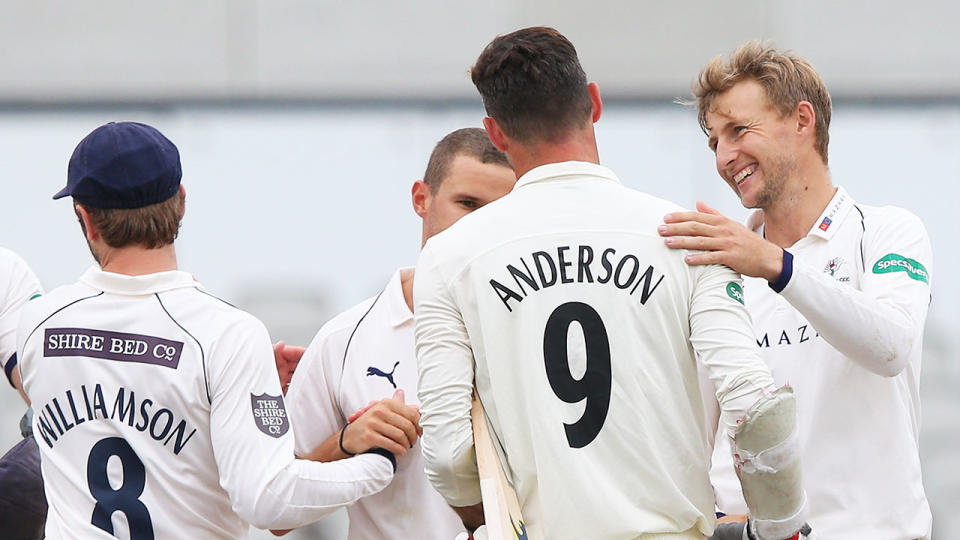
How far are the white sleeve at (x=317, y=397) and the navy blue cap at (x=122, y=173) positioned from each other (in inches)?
20.7

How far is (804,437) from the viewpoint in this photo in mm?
2168

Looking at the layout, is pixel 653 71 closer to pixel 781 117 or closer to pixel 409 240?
pixel 409 240

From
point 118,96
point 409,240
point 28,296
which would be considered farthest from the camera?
point 118,96

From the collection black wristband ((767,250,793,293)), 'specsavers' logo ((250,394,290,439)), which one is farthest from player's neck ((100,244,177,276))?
black wristband ((767,250,793,293))

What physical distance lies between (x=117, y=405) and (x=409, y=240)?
102 inches

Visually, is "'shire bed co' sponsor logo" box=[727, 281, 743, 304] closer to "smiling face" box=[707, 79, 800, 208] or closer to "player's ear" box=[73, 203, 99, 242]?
"smiling face" box=[707, 79, 800, 208]

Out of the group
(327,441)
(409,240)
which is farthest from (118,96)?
(327,441)

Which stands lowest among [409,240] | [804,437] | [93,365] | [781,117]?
[409,240]

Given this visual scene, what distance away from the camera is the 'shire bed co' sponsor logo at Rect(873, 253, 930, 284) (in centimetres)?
210

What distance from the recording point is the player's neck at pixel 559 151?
1807 mm

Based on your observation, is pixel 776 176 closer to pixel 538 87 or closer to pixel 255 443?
pixel 538 87

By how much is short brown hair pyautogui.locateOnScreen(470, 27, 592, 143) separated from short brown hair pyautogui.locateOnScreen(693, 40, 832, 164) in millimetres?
683

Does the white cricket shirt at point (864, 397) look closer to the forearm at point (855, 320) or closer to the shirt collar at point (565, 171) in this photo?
the forearm at point (855, 320)

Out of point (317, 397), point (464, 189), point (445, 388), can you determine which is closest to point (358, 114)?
point (464, 189)
